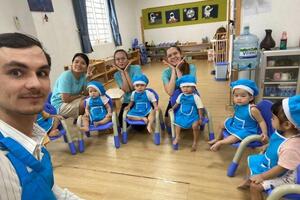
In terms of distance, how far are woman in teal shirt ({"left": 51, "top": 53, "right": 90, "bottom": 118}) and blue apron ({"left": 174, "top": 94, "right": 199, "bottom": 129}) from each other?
4.33 ft

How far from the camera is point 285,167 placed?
3.96ft

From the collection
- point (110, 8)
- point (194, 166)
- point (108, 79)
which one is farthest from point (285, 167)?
point (110, 8)

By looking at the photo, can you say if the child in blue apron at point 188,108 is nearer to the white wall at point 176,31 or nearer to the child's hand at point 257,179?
the child's hand at point 257,179

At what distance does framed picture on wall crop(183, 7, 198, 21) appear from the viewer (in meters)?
7.52

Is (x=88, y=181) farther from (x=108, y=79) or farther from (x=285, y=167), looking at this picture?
(x=108, y=79)

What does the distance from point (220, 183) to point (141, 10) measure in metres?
7.75

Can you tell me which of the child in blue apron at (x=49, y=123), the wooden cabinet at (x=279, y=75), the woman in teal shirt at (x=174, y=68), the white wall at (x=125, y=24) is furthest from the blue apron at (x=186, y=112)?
the white wall at (x=125, y=24)

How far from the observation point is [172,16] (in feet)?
25.5

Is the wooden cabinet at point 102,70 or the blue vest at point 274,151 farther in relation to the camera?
the wooden cabinet at point 102,70

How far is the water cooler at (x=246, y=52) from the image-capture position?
2662mm

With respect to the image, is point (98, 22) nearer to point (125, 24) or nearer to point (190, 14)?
point (125, 24)

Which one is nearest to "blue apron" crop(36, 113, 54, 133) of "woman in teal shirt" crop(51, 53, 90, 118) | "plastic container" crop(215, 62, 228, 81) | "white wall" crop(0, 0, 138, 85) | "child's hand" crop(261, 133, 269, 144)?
"woman in teal shirt" crop(51, 53, 90, 118)

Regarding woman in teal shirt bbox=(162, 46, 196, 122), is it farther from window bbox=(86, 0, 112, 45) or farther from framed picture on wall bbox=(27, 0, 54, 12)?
window bbox=(86, 0, 112, 45)

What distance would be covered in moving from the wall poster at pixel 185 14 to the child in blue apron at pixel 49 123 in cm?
671
